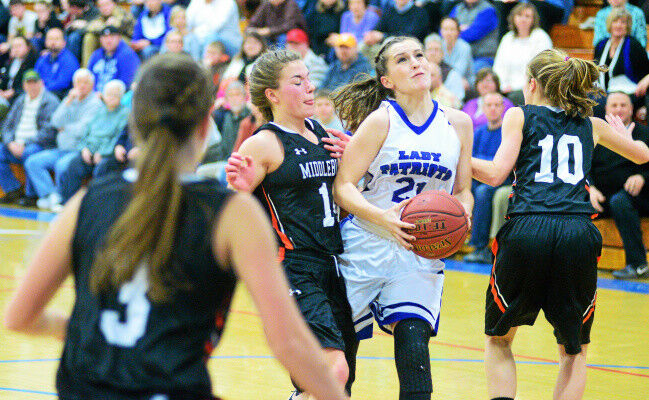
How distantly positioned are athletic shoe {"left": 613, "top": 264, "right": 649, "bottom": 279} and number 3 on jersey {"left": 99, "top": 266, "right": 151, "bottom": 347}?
7168 millimetres

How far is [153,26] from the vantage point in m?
14.3

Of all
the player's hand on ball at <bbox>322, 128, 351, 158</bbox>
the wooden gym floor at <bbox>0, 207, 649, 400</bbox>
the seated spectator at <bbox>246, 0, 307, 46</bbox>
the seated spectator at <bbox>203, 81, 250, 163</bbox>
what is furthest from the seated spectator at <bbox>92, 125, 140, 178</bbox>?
the player's hand on ball at <bbox>322, 128, 351, 158</bbox>

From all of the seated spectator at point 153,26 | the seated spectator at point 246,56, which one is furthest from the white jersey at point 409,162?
the seated spectator at point 153,26

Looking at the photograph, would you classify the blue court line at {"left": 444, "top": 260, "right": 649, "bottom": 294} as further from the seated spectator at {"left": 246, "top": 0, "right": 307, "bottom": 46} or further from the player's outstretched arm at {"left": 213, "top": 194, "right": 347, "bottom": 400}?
the player's outstretched arm at {"left": 213, "top": 194, "right": 347, "bottom": 400}

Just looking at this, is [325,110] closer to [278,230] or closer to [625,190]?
[625,190]

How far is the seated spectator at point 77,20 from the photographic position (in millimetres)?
14789

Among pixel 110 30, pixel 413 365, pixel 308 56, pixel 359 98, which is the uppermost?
pixel 359 98

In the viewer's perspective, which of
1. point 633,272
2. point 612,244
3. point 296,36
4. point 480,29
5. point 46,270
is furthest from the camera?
point 296,36

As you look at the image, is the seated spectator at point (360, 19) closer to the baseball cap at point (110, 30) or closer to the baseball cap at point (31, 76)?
the baseball cap at point (110, 30)

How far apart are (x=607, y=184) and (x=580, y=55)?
3.27 m

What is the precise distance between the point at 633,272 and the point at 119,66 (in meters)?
8.26

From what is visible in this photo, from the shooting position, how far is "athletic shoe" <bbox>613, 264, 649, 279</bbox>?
839cm

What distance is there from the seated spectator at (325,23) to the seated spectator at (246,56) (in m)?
0.99

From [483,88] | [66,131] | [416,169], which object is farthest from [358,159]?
[66,131]
